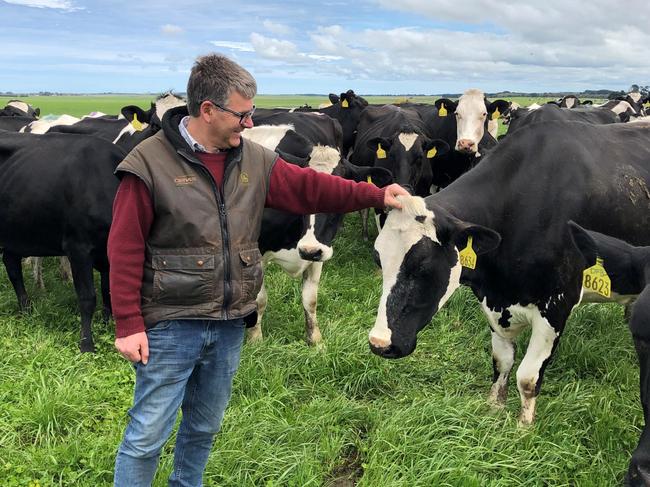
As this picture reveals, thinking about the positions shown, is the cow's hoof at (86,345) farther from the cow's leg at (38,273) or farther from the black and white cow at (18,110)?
the black and white cow at (18,110)

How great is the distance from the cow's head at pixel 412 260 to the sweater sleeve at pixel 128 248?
1500 millimetres

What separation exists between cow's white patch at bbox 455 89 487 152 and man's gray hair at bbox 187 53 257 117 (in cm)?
769

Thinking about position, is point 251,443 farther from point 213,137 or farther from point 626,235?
point 626,235

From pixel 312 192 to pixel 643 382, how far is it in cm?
186

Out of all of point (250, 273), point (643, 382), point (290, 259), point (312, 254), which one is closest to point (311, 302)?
point (290, 259)

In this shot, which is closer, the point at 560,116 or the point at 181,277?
the point at 181,277

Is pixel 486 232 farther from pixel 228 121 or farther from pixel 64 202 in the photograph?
pixel 64 202

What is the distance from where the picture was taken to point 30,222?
19.2ft

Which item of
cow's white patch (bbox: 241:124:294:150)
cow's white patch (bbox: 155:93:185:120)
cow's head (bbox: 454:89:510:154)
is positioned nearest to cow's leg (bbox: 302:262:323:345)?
cow's white patch (bbox: 241:124:294:150)

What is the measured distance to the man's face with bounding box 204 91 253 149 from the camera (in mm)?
2436

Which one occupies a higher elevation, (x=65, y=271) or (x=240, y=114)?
(x=240, y=114)

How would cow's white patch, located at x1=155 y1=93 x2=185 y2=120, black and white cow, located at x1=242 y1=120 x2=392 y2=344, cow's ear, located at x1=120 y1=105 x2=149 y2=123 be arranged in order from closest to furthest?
black and white cow, located at x1=242 y1=120 x2=392 y2=344, cow's ear, located at x1=120 y1=105 x2=149 y2=123, cow's white patch, located at x1=155 y1=93 x2=185 y2=120

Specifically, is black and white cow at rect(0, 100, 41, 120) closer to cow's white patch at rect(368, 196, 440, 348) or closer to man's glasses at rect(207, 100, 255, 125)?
cow's white patch at rect(368, 196, 440, 348)

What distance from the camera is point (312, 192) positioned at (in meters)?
3.00
